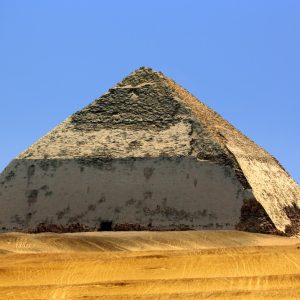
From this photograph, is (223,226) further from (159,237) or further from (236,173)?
(159,237)

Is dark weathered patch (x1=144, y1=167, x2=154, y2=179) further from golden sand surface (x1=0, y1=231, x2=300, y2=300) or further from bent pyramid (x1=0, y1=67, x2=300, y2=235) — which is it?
golden sand surface (x1=0, y1=231, x2=300, y2=300)

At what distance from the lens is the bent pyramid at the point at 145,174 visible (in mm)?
31516

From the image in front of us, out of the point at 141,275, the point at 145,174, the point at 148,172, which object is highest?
the point at 148,172

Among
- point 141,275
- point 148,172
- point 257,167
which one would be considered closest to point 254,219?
point 148,172

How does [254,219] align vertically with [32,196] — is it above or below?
below

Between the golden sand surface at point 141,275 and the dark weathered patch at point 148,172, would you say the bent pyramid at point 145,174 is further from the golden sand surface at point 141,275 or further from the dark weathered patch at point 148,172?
the golden sand surface at point 141,275

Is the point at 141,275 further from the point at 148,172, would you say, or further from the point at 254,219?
the point at 148,172

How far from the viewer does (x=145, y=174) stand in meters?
32.9

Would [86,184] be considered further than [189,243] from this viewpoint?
Yes

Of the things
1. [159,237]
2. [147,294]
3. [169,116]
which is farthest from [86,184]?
[147,294]

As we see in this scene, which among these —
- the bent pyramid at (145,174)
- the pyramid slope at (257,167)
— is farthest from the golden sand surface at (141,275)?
the pyramid slope at (257,167)

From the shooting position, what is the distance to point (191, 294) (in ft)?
33.8

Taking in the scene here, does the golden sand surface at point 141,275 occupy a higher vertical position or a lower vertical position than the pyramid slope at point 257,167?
lower

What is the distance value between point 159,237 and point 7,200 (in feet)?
37.2
